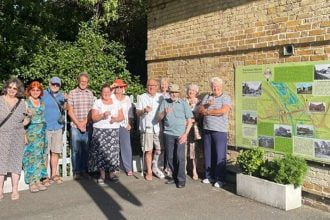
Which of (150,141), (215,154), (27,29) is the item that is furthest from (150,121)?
(27,29)

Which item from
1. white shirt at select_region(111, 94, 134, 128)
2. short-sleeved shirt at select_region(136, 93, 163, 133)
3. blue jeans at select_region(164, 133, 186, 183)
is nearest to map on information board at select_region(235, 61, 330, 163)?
blue jeans at select_region(164, 133, 186, 183)

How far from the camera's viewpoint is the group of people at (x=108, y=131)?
6.65 meters

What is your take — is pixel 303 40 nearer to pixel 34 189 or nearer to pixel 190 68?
pixel 190 68

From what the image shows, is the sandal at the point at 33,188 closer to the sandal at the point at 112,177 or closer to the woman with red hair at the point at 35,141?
the woman with red hair at the point at 35,141

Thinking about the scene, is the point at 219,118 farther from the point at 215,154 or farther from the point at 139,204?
the point at 139,204

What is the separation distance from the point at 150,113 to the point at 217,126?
1.32m

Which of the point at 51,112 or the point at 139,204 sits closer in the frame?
the point at 139,204

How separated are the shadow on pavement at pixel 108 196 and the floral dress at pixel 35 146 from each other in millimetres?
887

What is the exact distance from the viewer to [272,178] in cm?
630

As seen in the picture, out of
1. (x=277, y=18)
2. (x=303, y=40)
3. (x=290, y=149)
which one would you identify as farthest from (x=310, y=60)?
(x=290, y=149)

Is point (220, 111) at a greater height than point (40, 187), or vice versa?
point (220, 111)

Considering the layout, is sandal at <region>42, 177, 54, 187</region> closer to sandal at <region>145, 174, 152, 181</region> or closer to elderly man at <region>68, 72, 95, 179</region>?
elderly man at <region>68, 72, 95, 179</region>

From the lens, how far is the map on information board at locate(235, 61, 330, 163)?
5945 mm

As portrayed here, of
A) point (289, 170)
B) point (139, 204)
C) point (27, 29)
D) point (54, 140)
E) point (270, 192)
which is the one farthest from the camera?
point (27, 29)
